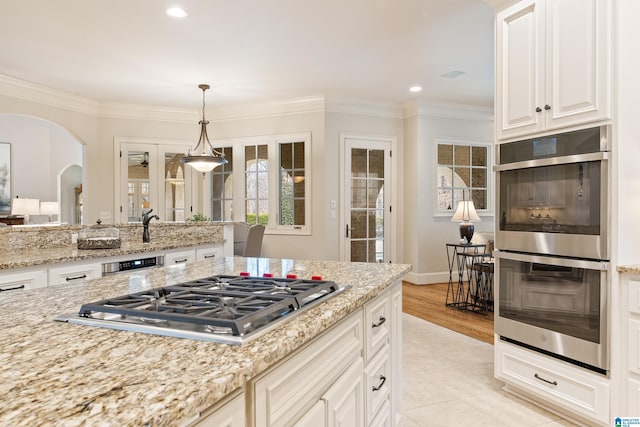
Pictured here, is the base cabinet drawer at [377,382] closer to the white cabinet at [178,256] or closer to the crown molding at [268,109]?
the white cabinet at [178,256]

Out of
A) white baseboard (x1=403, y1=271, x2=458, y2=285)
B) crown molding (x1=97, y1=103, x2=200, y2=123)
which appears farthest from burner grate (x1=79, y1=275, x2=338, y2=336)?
crown molding (x1=97, y1=103, x2=200, y2=123)

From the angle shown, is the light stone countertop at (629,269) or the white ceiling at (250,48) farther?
the white ceiling at (250,48)

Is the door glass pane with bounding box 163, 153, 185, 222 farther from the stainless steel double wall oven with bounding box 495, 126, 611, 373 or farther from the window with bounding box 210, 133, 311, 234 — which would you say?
the stainless steel double wall oven with bounding box 495, 126, 611, 373

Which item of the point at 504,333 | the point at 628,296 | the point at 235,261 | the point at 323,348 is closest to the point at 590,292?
the point at 628,296

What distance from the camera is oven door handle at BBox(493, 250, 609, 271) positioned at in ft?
6.55

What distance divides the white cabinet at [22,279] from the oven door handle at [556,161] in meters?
2.95

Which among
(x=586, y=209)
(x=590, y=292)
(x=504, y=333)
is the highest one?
(x=586, y=209)

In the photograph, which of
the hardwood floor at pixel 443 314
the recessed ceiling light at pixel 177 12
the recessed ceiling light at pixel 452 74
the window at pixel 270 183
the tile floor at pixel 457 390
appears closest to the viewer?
the tile floor at pixel 457 390

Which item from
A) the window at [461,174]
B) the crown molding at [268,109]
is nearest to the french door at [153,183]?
the crown molding at [268,109]

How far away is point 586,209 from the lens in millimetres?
2055

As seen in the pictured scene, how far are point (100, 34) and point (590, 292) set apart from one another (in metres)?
4.28

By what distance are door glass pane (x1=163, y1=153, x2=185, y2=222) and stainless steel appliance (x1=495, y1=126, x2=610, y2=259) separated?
5173mm

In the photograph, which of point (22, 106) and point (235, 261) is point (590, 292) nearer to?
point (235, 261)

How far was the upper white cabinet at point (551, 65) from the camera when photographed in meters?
1.99
